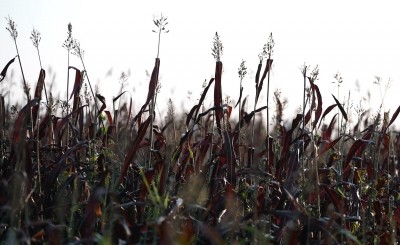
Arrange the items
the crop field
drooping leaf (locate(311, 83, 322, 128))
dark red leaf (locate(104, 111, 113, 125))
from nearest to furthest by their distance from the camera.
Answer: the crop field < drooping leaf (locate(311, 83, 322, 128)) < dark red leaf (locate(104, 111, 113, 125))

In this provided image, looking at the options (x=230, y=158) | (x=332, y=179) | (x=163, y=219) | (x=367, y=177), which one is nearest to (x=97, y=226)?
(x=230, y=158)

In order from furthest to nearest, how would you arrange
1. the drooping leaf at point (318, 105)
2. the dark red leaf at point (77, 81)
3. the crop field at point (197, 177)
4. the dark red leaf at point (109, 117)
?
1. the dark red leaf at point (109, 117)
2. the dark red leaf at point (77, 81)
3. the drooping leaf at point (318, 105)
4. the crop field at point (197, 177)

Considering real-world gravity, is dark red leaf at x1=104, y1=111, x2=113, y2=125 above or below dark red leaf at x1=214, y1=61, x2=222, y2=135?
below

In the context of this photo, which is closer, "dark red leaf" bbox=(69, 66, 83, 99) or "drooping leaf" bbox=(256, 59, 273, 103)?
"drooping leaf" bbox=(256, 59, 273, 103)

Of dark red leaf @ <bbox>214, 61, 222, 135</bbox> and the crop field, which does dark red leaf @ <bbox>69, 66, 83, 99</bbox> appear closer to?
the crop field

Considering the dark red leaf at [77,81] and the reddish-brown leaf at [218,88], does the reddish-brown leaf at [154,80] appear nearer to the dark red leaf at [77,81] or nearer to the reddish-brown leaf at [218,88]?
the reddish-brown leaf at [218,88]

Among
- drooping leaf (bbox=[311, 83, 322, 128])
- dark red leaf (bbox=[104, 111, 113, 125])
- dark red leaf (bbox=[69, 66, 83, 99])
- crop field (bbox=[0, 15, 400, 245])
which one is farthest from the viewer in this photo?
dark red leaf (bbox=[104, 111, 113, 125])

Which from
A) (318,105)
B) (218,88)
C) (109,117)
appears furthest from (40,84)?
(318,105)

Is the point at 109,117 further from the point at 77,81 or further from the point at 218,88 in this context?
the point at 218,88

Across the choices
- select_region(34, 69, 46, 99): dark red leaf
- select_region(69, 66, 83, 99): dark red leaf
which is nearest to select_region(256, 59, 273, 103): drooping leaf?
select_region(69, 66, 83, 99): dark red leaf

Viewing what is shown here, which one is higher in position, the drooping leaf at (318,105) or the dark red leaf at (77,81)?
the dark red leaf at (77,81)

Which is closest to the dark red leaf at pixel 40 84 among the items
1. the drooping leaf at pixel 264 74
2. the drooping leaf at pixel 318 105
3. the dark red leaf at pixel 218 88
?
the dark red leaf at pixel 218 88

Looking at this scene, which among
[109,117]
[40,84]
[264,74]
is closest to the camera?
[264,74]

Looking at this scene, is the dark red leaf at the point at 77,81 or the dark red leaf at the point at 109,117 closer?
the dark red leaf at the point at 77,81
